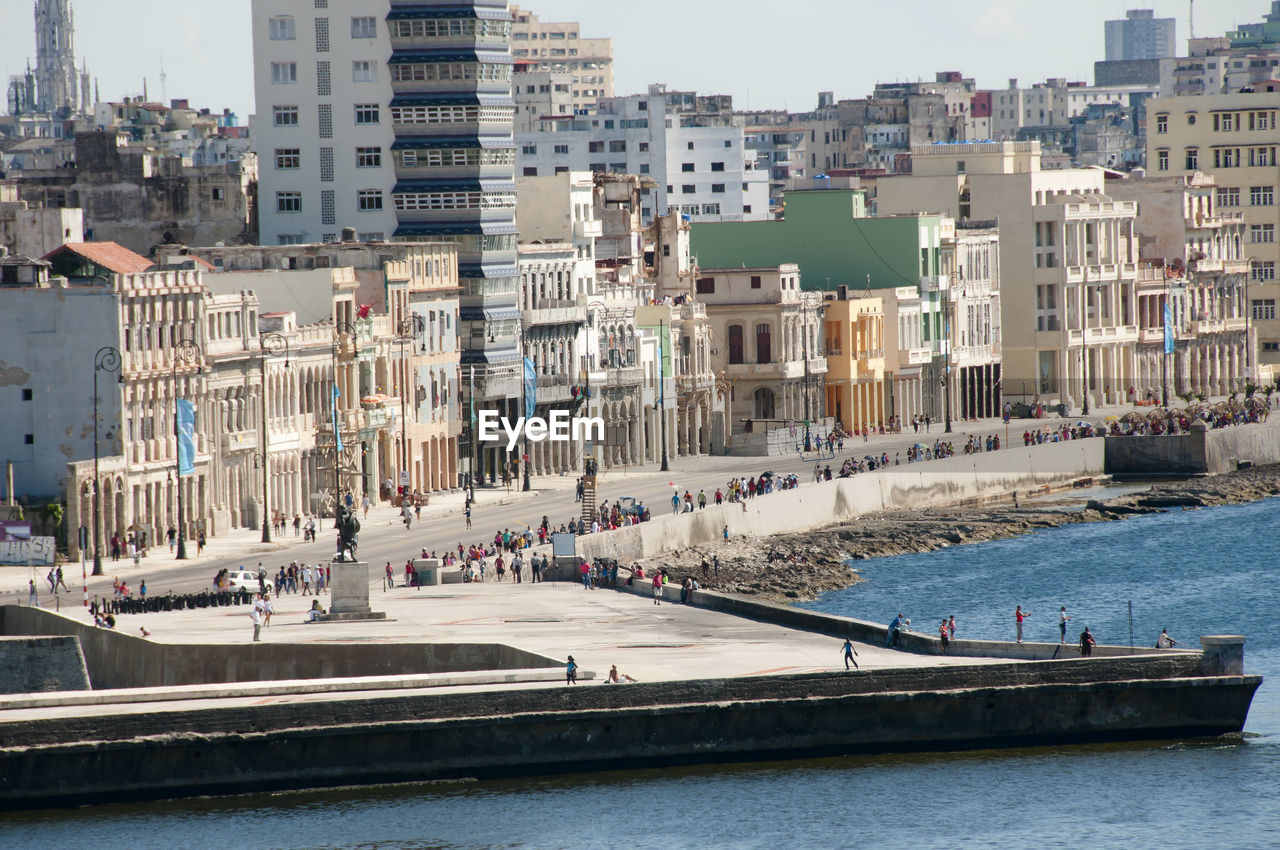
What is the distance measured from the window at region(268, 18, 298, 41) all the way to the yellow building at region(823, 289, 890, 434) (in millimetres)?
35072

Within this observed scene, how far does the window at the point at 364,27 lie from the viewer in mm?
139125

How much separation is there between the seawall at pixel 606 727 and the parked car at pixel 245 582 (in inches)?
686

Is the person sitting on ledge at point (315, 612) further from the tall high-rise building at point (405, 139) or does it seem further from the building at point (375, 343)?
the tall high-rise building at point (405, 139)

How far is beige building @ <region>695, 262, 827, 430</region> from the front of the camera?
15250 centimetres

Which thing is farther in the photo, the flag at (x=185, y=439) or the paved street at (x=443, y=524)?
the flag at (x=185, y=439)

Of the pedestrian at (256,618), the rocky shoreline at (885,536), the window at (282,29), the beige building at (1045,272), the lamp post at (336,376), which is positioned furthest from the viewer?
the beige building at (1045,272)

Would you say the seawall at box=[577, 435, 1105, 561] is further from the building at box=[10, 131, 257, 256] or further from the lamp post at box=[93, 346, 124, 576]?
the building at box=[10, 131, 257, 256]

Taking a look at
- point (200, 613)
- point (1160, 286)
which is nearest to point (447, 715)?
point (200, 613)

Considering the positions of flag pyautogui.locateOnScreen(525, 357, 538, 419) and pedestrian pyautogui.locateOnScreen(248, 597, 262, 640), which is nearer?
pedestrian pyautogui.locateOnScreen(248, 597, 262, 640)

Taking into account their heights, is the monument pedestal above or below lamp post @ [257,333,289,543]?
below

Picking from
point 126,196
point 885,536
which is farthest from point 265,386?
point 126,196

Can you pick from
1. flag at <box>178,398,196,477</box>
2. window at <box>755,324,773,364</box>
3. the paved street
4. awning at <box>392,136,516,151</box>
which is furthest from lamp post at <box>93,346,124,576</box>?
window at <box>755,324,773,364</box>

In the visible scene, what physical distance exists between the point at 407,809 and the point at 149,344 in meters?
38.1

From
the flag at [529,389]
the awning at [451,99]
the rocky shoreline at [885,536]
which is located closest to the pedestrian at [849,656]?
the rocky shoreline at [885,536]
